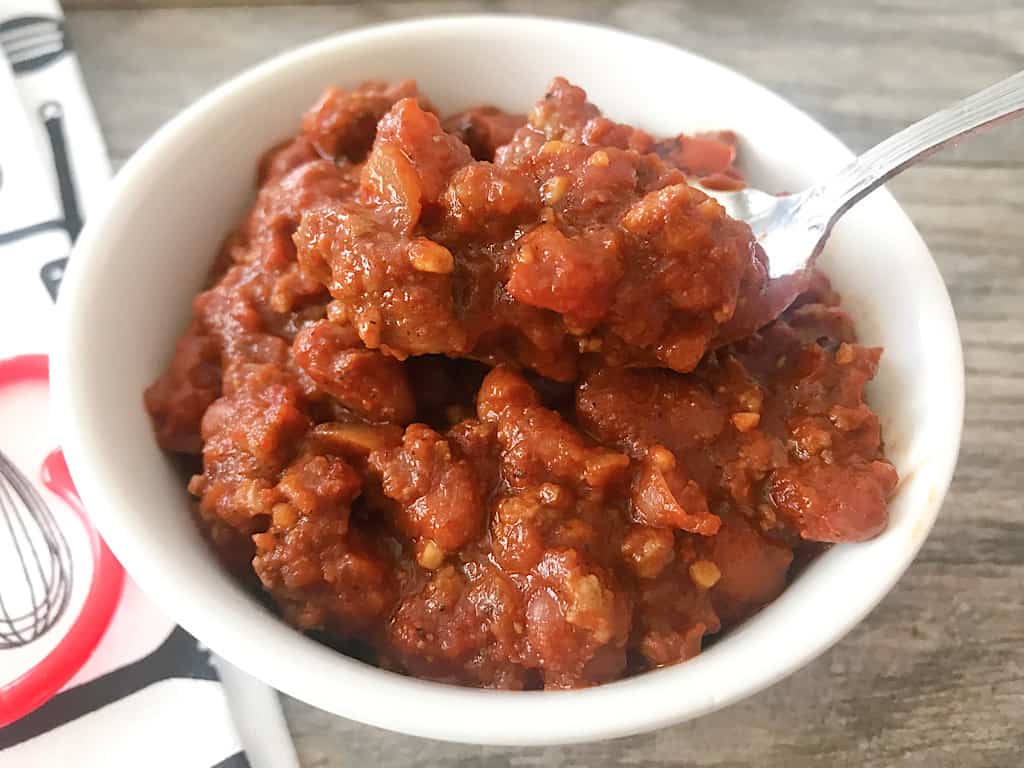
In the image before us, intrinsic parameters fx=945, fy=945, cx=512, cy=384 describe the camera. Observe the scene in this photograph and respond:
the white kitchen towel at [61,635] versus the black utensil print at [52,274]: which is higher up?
the black utensil print at [52,274]

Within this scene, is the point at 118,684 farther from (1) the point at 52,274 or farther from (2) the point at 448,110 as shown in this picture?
(2) the point at 448,110

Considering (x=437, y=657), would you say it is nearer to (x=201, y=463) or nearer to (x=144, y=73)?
(x=201, y=463)

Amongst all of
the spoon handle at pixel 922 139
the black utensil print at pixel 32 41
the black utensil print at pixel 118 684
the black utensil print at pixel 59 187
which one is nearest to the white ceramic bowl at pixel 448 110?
the spoon handle at pixel 922 139

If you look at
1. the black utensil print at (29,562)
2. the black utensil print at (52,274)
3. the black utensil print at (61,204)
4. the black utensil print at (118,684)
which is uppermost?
the black utensil print at (61,204)

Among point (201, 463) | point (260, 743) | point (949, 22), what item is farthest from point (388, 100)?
point (949, 22)

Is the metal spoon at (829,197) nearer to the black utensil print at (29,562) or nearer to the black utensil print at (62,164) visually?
the black utensil print at (29,562)

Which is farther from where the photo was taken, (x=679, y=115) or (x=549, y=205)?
(x=679, y=115)
